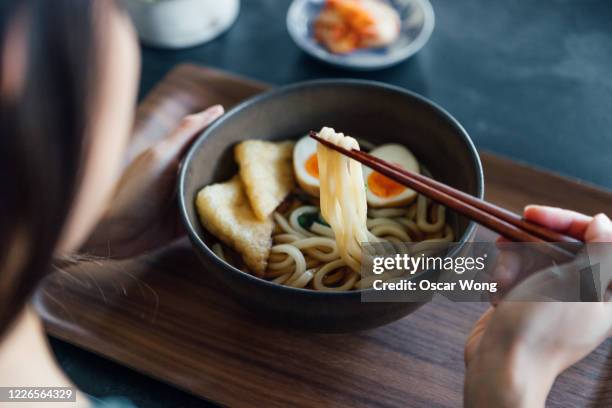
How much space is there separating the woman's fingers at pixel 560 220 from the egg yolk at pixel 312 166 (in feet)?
1.66

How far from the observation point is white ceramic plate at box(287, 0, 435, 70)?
6.48 ft

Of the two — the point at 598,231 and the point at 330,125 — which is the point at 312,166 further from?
the point at 598,231

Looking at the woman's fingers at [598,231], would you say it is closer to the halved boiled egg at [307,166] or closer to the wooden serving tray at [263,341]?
the wooden serving tray at [263,341]

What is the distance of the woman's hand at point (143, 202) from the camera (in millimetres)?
1420

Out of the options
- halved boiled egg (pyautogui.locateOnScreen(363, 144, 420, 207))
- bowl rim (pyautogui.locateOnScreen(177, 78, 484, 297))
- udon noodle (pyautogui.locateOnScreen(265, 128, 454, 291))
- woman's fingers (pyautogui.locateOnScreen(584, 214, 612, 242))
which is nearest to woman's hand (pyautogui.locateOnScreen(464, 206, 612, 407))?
woman's fingers (pyautogui.locateOnScreen(584, 214, 612, 242))

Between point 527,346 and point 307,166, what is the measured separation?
2.22 feet

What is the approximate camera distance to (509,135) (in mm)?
1816

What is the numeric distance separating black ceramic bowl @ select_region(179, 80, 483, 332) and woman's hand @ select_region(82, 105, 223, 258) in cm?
8

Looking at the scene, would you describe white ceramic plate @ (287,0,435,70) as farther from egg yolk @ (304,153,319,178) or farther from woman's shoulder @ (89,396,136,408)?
woman's shoulder @ (89,396,136,408)

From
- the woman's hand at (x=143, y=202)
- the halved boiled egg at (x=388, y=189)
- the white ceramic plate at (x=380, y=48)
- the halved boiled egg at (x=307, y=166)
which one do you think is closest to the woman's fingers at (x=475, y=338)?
the halved boiled egg at (x=388, y=189)

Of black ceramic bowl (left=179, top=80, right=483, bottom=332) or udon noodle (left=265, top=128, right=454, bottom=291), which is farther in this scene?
udon noodle (left=265, top=128, right=454, bottom=291)

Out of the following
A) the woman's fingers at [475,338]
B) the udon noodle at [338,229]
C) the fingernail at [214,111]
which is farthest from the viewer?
the fingernail at [214,111]

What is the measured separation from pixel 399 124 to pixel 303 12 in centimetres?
85

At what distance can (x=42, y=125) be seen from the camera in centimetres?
65
